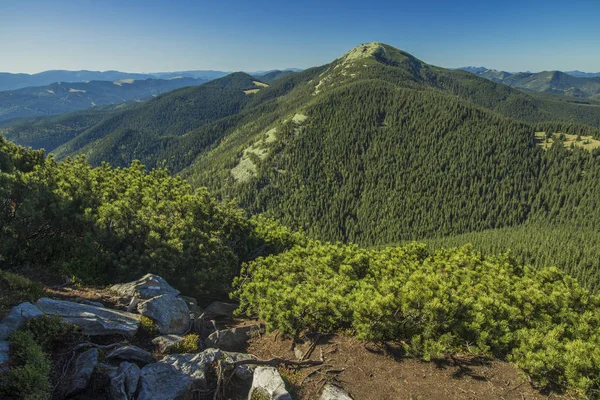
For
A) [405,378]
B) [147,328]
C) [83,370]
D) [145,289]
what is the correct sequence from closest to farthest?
[83,370]
[405,378]
[147,328]
[145,289]

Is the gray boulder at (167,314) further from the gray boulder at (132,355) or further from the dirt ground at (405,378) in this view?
the dirt ground at (405,378)

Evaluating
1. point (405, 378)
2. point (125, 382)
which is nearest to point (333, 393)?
point (405, 378)

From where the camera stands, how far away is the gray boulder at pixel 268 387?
37.7ft

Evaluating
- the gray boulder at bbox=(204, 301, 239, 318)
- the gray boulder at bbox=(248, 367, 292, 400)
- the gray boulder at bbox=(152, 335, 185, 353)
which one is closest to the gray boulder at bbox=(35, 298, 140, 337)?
the gray boulder at bbox=(152, 335, 185, 353)

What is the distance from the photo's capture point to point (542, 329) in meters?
15.8

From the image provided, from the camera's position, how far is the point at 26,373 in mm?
9148

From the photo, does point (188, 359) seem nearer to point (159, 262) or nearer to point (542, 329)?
point (159, 262)

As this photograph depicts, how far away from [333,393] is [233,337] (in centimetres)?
805

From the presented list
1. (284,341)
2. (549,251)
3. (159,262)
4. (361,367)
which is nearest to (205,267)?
(159,262)

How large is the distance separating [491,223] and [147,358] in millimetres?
225020

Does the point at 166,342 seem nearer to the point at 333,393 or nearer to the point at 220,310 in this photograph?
the point at 333,393

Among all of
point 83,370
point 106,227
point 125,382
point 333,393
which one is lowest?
point 333,393

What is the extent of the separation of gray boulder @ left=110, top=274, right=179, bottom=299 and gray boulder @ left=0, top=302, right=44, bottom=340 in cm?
609

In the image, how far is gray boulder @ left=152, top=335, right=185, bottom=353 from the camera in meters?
14.5
